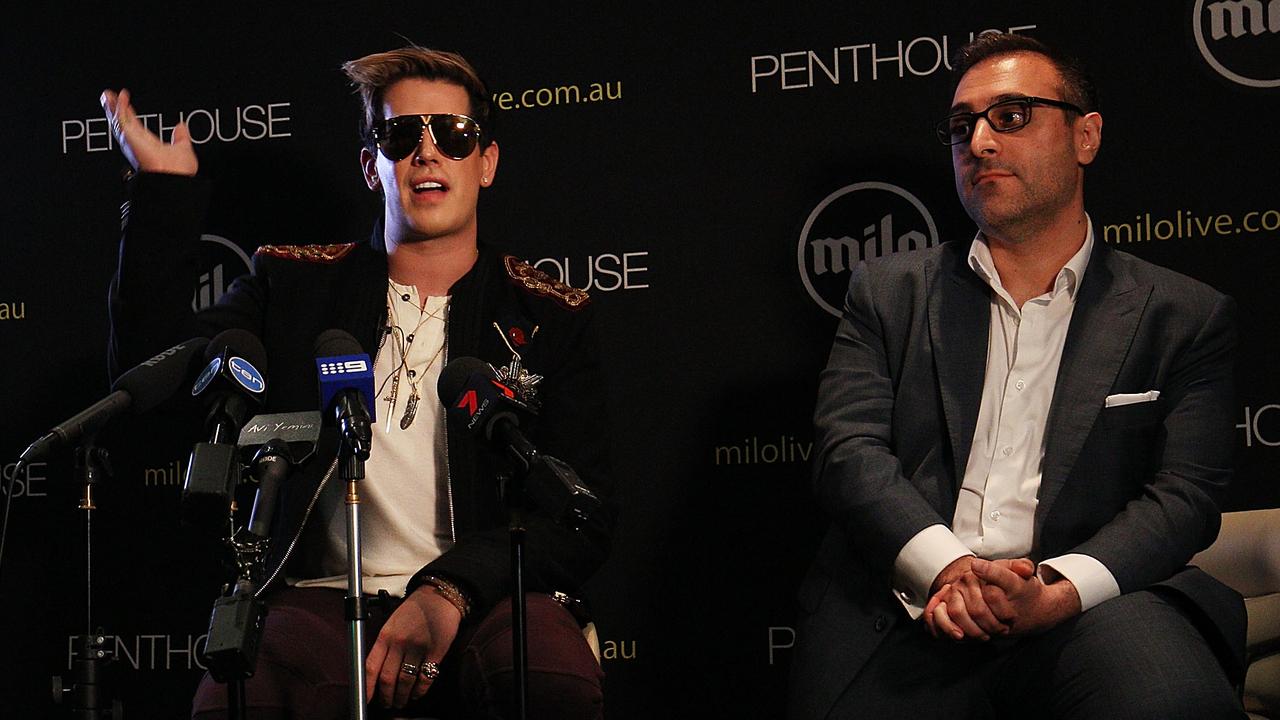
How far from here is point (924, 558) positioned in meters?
2.80


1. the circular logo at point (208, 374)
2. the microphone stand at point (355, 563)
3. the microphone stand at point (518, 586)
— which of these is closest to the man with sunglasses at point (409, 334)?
the microphone stand at point (518, 586)

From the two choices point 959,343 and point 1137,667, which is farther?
point 959,343

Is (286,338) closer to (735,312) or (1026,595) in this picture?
(735,312)

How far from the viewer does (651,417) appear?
4.10 meters

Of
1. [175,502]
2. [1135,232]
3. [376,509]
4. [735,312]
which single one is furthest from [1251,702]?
[175,502]

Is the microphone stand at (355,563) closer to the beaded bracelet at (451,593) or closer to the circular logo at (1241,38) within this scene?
the beaded bracelet at (451,593)

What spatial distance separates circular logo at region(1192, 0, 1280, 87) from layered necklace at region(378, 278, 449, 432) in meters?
2.33

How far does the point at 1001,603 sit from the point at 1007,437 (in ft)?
1.60

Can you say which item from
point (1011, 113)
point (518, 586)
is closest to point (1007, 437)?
point (1011, 113)

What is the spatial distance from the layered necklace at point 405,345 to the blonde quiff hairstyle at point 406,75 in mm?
413

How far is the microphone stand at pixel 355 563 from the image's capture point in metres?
2.15

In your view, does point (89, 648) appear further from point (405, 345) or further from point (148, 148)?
point (148, 148)

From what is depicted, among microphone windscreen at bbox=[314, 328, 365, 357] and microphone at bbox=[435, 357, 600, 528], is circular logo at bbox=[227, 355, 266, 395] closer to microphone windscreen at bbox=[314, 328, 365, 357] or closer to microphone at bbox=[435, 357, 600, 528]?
microphone windscreen at bbox=[314, 328, 365, 357]

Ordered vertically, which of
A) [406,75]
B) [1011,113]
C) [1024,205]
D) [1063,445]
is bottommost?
[1063,445]
